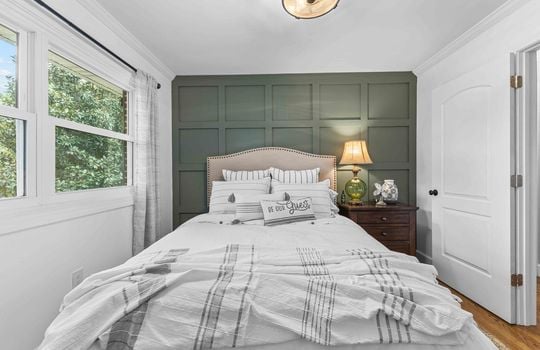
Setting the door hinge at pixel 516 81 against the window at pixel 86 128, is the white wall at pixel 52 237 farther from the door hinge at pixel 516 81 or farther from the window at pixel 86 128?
the door hinge at pixel 516 81

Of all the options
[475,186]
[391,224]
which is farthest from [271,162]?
[475,186]

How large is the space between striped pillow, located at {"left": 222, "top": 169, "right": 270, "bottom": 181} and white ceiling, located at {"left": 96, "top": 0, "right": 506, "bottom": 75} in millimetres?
1190

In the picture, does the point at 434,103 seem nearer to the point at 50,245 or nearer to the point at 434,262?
the point at 434,262

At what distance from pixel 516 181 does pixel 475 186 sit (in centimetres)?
35

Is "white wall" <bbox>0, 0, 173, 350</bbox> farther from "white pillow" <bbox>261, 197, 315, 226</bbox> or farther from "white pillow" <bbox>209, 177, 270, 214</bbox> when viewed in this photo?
"white pillow" <bbox>261, 197, 315, 226</bbox>

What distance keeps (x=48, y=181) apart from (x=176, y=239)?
2.79 feet

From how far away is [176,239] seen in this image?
1926 mm

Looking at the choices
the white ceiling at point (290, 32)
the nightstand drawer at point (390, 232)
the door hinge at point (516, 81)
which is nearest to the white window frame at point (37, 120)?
the white ceiling at point (290, 32)

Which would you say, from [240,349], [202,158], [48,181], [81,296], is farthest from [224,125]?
[240,349]

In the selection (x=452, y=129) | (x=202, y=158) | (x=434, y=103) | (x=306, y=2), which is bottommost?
(x=202, y=158)

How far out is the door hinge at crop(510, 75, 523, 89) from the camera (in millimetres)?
2125

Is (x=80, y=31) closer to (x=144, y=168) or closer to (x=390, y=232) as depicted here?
(x=144, y=168)

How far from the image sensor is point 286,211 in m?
2.50

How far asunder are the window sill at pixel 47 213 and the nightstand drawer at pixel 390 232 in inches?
96.4
